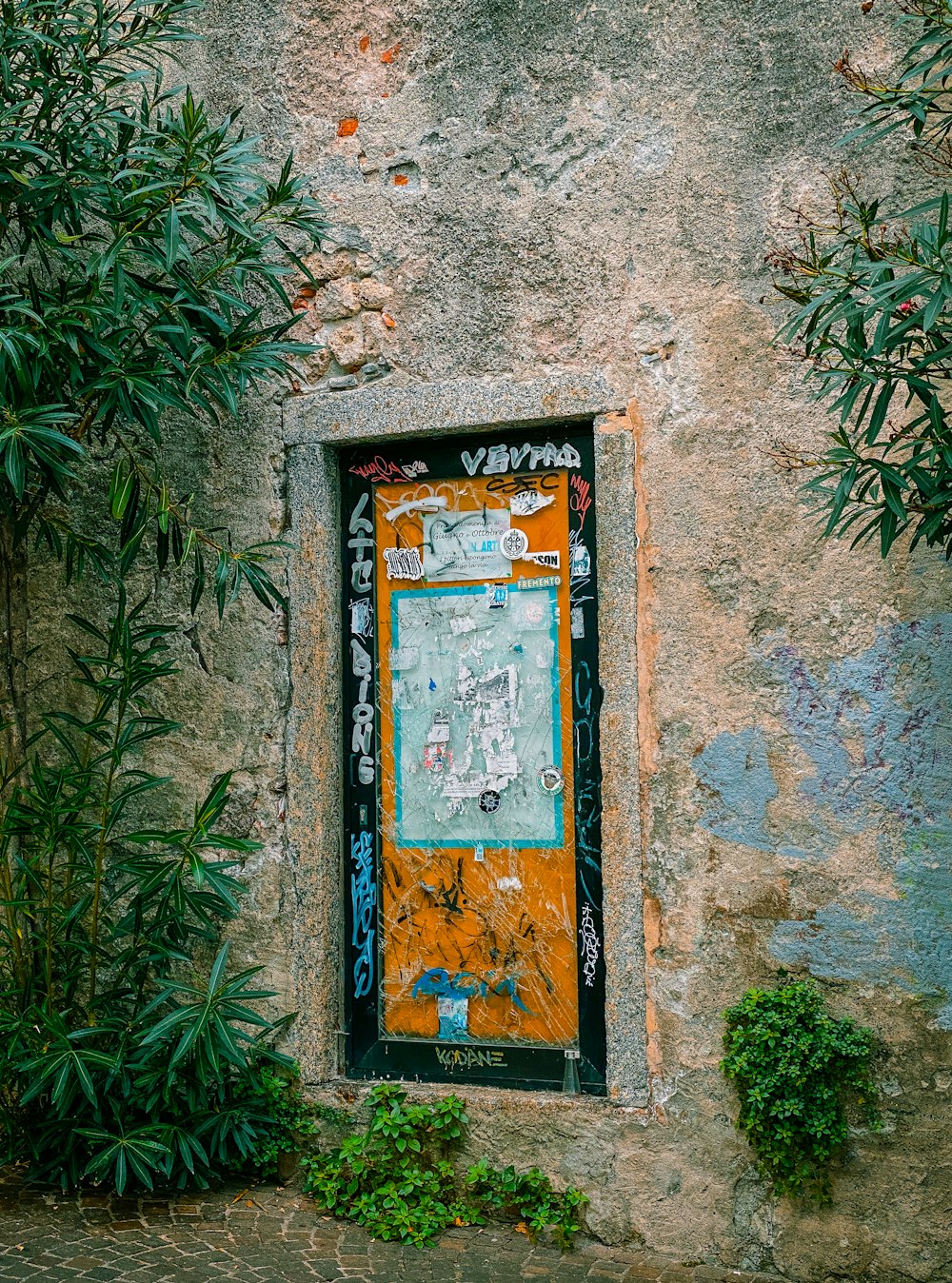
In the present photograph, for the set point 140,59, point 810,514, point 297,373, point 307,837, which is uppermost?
point 140,59

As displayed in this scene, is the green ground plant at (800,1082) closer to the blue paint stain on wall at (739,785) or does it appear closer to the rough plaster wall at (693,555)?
the rough plaster wall at (693,555)

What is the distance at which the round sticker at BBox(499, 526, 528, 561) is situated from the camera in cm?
432

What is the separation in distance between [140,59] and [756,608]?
2.80 m

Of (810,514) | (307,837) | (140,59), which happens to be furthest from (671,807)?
(140,59)

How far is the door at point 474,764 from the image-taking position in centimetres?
421

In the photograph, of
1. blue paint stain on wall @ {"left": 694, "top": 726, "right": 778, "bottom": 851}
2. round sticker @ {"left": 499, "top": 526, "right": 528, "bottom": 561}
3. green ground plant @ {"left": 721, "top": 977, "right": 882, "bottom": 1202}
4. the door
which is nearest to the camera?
green ground plant @ {"left": 721, "top": 977, "right": 882, "bottom": 1202}

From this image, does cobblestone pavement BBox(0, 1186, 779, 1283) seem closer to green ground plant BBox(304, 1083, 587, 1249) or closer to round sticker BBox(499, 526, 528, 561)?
green ground plant BBox(304, 1083, 587, 1249)

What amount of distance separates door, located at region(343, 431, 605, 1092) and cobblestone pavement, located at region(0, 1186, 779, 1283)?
52 cm

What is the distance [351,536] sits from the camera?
15.0ft

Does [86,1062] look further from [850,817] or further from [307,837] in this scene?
[850,817]

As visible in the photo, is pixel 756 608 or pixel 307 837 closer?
pixel 756 608

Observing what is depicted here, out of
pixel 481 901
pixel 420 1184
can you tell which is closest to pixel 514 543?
pixel 481 901

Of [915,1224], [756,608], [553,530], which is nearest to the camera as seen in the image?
[915,1224]

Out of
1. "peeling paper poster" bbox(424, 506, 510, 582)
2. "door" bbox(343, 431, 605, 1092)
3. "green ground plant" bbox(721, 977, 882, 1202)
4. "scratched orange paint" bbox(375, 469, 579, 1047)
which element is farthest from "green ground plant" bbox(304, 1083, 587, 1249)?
"peeling paper poster" bbox(424, 506, 510, 582)
